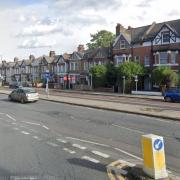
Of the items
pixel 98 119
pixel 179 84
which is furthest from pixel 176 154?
pixel 179 84

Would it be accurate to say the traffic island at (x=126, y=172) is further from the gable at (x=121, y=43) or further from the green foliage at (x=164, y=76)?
the gable at (x=121, y=43)

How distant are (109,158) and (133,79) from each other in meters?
49.9

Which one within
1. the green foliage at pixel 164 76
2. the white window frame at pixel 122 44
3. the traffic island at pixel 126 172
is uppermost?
the white window frame at pixel 122 44

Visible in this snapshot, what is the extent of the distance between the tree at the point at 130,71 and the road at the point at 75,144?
35.7 metres

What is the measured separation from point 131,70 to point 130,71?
10.3 inches

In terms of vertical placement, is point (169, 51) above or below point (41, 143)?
above

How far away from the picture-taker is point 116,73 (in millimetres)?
65875

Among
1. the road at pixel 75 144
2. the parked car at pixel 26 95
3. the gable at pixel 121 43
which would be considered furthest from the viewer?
the gable at pixel 121 43

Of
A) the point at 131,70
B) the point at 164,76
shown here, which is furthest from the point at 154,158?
the point at 131,70

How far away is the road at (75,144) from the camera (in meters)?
11.4

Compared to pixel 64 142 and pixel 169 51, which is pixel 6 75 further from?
pixel 64 142

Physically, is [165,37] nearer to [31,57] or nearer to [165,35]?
[165,35]

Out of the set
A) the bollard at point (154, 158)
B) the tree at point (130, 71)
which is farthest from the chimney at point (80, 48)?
the bollard at point (154, 158)

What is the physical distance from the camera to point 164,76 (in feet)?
182
